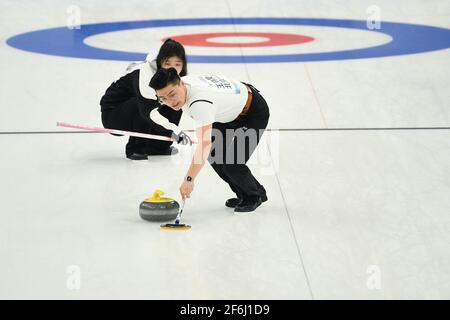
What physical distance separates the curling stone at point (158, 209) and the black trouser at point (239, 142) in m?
0.36

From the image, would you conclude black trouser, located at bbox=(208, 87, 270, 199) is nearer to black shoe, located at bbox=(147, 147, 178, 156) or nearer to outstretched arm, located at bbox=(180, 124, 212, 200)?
outstretched arm, located at bbox=(180, 124, 212, 200)

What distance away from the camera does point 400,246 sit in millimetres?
4422

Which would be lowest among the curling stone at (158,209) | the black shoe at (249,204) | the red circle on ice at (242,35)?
the red circle on ice at (242,35)

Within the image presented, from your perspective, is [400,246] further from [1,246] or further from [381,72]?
[381,72]

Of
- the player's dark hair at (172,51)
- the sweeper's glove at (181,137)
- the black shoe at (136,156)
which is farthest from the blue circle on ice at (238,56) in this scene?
the player's dark hair at (172,51)

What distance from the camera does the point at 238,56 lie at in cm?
858

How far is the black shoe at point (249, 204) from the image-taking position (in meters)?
4.95

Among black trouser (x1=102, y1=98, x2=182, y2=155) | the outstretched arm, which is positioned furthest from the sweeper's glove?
the outstretched arm

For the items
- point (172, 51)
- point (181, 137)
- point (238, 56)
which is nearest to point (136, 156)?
point (181, 137)

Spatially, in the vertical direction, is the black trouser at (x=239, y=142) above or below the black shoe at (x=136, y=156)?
above

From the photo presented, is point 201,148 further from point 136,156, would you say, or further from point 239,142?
point 136,156

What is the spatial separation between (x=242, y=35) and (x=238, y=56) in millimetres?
988

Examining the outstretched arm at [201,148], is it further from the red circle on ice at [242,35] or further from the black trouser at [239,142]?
the red circle on ice at [242,35]

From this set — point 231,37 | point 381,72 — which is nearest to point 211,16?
point 231,37
